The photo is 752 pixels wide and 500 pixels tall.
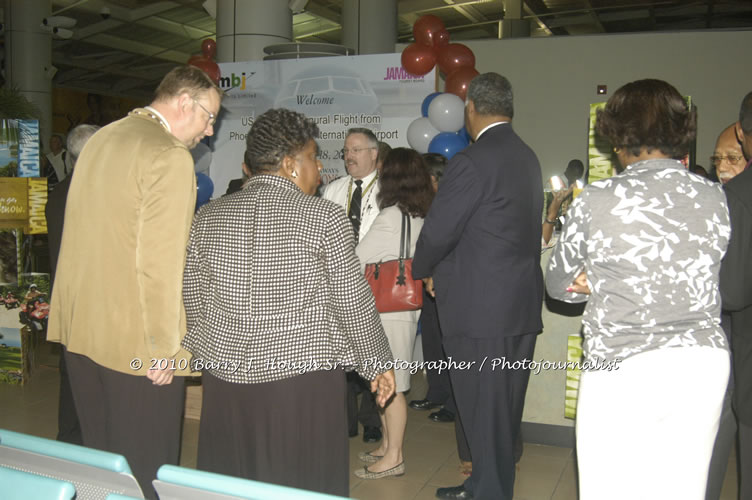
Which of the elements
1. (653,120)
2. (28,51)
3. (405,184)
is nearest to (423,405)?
(405,184)

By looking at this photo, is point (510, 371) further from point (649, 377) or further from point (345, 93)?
point (345, 93)

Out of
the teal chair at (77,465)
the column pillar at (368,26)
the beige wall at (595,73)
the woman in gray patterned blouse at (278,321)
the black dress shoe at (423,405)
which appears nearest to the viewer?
the teal chair at (77,465)

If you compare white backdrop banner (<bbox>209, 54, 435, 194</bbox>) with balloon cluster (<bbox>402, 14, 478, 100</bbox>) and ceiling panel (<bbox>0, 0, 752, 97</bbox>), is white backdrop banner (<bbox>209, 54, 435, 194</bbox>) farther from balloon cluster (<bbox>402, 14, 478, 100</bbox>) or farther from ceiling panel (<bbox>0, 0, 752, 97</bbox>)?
ceiling panel (<bbox>0, 0, 752, 97</bbox>)


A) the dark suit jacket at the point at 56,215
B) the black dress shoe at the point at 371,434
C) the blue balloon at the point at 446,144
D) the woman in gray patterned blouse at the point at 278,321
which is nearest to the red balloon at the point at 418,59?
the blue balloon at the point at 446,144

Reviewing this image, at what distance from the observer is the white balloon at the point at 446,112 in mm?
4906

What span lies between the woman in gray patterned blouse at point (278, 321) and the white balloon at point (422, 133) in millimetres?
3190

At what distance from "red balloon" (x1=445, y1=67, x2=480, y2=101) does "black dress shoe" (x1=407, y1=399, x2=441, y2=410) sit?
95.3 inches

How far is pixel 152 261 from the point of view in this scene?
5.92 feet

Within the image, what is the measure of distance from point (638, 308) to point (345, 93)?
4495mm

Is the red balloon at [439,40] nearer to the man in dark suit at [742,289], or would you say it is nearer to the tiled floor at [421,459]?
the tiled floor at [421,459]

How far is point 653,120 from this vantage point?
1.63m

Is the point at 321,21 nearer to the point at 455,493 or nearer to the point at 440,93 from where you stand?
the point at 440,93

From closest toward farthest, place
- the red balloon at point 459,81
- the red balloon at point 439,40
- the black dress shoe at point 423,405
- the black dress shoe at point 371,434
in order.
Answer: the black dress shoe at point 371,434, the black dress shoe at point 423,405, the red balloon at point 459,81, the red balloon at point 439,40

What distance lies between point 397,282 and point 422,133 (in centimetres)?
235
